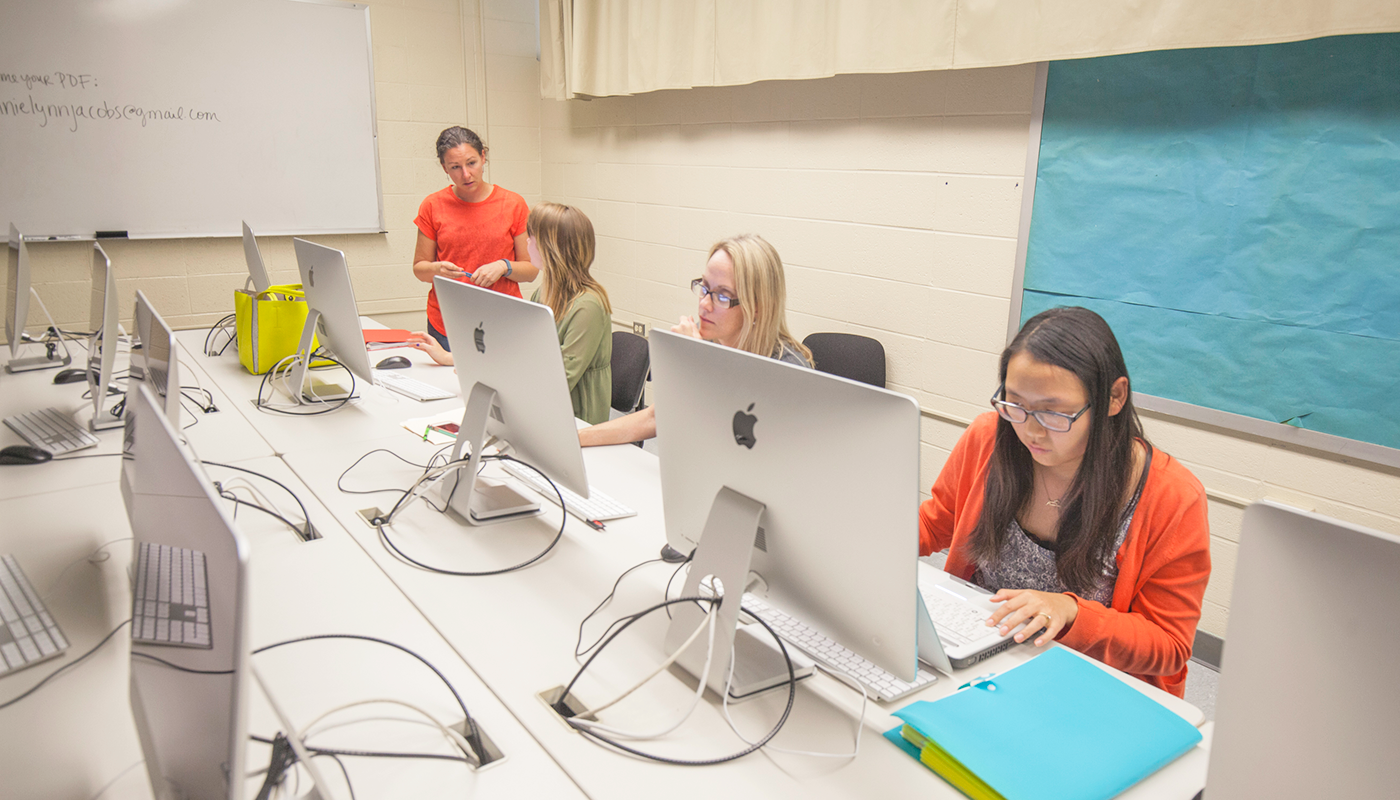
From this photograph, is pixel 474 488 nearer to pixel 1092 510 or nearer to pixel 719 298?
pixel 719 298

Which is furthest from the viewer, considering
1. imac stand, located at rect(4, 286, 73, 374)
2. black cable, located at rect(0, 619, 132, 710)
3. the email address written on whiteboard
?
the email address written on whiteboard

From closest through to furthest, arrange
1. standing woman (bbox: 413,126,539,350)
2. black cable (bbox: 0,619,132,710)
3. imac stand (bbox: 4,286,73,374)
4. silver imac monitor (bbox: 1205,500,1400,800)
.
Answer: silver imac monitor (bbox: 1205,500,1400,800) < black cable (bbox: 0,619,132,710) < imac stand (bbox: 4,286,73,374) < standing woman (bbox: 413,126,539,350)

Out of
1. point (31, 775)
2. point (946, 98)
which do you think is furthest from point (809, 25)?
point (31, 775)

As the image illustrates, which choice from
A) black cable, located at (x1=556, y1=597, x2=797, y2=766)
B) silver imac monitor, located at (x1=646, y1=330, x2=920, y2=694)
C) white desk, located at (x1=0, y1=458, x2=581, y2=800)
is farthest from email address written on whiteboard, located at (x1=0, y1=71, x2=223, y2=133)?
black cable, located at (x1=556, y1=597, x2=797, y2=766)

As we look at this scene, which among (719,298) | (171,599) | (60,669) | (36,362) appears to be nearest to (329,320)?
(719,298)

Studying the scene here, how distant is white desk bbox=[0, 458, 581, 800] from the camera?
0.95 meters

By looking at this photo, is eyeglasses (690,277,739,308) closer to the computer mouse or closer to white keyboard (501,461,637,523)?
white keyboard (501,461,637,523)

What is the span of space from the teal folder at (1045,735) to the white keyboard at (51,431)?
6.61 ft

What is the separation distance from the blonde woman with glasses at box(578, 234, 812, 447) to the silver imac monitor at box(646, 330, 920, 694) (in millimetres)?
810

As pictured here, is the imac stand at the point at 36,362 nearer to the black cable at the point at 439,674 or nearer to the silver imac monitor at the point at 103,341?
the silver imac monitor at the point at 103,341

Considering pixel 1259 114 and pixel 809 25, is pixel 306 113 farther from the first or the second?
pixel 1259 114

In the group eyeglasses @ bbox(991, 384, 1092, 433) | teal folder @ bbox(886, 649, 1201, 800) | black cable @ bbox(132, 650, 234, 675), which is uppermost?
eyeglasses @ bbox(991, 384, 1092, 433)

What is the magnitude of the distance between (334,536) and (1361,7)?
7.67 ft

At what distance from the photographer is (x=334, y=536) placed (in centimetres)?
158
